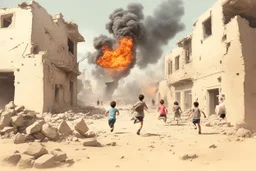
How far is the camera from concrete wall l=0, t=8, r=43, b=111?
541 inches

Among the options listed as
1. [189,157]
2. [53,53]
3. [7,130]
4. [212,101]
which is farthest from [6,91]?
[189,157]

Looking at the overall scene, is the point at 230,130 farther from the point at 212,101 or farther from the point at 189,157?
the point at 212,101

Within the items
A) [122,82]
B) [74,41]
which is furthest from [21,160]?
[122,82]

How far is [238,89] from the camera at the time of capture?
993 cm

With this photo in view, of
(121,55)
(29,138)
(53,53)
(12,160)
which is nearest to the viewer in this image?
(12,160)

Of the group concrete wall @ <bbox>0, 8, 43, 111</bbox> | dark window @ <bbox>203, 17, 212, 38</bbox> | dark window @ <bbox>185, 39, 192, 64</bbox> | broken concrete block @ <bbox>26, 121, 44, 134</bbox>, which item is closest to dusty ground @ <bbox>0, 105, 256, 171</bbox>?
broken concrete block @ <bbox>26, 121, 44, 134</bbox>

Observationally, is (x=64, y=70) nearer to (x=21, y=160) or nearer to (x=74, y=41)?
(x=74, y=41)

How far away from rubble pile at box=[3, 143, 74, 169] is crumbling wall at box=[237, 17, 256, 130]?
765 cm

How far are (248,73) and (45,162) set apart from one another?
858cm

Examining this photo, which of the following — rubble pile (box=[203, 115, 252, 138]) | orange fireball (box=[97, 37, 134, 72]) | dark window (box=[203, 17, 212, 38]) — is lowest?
rubble pile (box=[203, 115, 252, 138])

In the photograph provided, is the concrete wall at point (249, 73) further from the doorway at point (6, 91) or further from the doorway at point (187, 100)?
the doorway at point (6, 91)

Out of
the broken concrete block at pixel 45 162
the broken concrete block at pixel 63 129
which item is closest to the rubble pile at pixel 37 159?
the broken concrete block at pixel 45 162

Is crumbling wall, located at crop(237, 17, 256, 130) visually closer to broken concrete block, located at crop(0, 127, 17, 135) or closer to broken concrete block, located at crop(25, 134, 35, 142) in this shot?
broken concrete block, located at crop(25, 134, 35, 142)

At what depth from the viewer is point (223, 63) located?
435 inches
